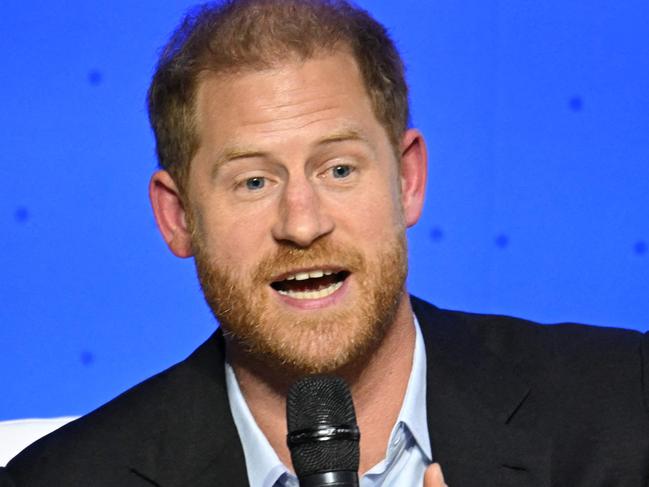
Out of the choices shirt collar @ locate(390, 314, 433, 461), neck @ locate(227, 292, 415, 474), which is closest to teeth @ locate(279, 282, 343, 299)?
neck @ locate(227, 292, 415, 474)

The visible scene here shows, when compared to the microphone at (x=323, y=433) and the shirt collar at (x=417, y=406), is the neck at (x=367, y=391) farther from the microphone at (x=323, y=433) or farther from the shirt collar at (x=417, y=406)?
the microphone at (x=323, y=433)

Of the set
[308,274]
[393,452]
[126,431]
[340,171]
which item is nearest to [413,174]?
[340,171]

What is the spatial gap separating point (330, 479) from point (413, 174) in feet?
3.20

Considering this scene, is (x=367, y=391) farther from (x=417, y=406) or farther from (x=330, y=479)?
(x=330, y=479)

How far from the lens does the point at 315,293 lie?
6.11 feet

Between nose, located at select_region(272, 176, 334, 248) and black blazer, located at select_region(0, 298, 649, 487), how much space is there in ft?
1.20

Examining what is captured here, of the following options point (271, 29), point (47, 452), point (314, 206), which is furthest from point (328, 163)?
point (47, 452)

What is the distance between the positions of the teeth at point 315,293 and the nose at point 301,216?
0.31 feet

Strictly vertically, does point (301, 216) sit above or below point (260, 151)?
below

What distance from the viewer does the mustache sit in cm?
179

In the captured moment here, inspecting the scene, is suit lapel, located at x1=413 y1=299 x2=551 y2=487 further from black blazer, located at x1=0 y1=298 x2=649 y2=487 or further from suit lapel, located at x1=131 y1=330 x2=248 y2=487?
suit lapel, located at x1=131 y1=330 x2=248 y2=487

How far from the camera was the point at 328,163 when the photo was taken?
186cm

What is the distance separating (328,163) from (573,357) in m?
0.55

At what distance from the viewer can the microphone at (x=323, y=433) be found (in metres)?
1.19
